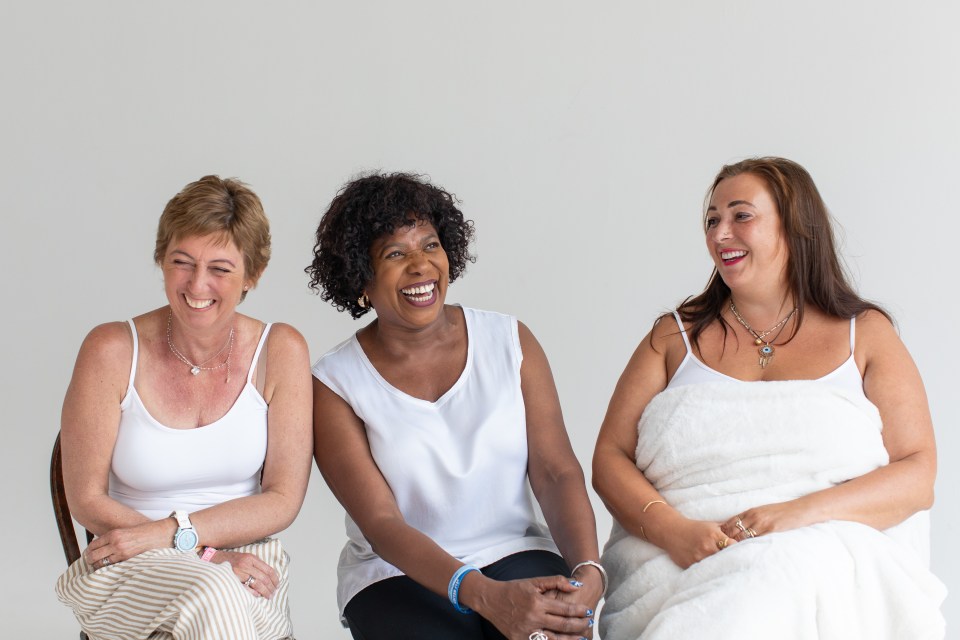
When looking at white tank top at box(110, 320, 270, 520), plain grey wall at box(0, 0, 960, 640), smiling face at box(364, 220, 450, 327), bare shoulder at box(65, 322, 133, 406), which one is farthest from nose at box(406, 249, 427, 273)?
plain grey wall at box(0, 0, 960, 640)

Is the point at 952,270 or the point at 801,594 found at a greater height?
the point at 952,270

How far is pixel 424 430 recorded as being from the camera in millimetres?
2982

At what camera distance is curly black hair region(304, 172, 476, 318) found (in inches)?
118

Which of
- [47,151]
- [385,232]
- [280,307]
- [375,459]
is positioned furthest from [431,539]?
[47,151]

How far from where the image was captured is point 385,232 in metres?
2.99

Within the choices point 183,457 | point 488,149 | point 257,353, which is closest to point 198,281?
point 257,353

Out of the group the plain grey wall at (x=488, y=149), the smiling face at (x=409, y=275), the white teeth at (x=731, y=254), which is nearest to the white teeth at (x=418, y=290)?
the smiling face at (x=409, y=275)

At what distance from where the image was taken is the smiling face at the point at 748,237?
2.94 m

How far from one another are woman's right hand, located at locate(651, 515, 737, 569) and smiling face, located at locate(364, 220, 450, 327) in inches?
30.3

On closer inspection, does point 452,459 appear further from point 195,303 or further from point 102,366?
point 102,366

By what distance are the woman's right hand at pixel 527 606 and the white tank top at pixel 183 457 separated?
1.99 ft

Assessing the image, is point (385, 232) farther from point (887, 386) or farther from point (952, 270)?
point (952, 270)

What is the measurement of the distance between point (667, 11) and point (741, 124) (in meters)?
0.49

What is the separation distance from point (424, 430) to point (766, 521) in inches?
33.4
